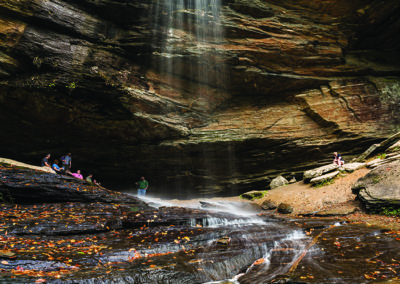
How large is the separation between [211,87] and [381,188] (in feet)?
39.1

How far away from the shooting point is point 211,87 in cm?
1756

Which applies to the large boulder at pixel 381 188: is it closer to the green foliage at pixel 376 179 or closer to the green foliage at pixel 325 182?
the green foliage at pixel 376 179

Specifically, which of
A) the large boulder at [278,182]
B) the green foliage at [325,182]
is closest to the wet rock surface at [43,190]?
the green foliage at [325,182]

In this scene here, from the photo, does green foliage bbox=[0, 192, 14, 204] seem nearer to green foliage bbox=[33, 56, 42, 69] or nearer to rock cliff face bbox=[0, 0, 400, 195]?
rock cliff face bbox=[0, 0, 400, 195]

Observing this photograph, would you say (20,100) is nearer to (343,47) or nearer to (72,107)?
(72,107)

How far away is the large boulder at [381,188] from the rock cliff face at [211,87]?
7.29 meters

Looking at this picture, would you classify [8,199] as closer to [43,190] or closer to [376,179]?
[43,190]

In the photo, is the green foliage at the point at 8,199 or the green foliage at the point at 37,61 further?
the green foliage at the point at 37,61

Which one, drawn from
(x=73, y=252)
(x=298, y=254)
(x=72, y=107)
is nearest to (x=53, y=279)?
(x=73, y=252)

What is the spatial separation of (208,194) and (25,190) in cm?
1416

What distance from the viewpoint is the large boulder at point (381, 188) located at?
345 inches

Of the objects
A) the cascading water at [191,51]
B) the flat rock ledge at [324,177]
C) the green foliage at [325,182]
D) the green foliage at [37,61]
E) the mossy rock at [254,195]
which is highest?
the cascading water at [191,51]

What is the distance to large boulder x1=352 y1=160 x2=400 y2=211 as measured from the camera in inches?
345

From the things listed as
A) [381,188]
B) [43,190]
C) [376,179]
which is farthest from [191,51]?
[381,188]
